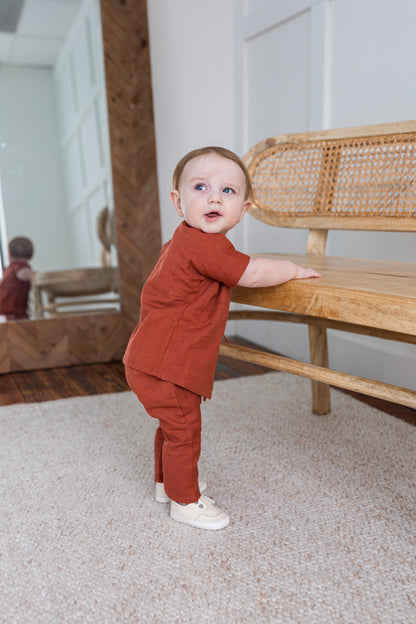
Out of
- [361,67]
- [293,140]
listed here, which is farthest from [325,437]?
[361,67]

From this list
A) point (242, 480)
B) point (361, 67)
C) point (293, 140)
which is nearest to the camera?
point (242, 480)

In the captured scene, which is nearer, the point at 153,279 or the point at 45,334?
the point at 153,279

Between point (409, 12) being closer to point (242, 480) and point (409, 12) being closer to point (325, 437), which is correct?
point (325, 437)

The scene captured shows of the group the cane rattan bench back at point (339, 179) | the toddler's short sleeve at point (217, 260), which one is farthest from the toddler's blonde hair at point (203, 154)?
the cane rattan bench back at point (339, 179)

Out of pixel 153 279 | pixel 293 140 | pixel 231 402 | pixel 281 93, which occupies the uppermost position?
pixel 281 93

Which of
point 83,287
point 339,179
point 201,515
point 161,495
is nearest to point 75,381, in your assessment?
point 83,287

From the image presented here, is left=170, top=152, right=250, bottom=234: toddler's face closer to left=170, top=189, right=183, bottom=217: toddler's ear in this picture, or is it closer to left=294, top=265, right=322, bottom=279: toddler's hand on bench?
left=170, top=189, right=183, bottom=217: toddler's ear

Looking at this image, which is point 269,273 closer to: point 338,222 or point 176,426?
point 176,426

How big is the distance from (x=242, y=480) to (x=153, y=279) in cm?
46

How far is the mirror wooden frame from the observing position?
1.92m

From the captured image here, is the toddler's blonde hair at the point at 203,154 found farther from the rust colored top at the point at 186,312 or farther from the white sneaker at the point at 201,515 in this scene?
the white sneaker at the point at 201,515

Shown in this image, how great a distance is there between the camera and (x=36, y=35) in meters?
1.84

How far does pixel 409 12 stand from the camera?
4.28 ft

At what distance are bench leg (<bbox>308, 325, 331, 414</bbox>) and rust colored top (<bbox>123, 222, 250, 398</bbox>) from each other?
457 millimetres
